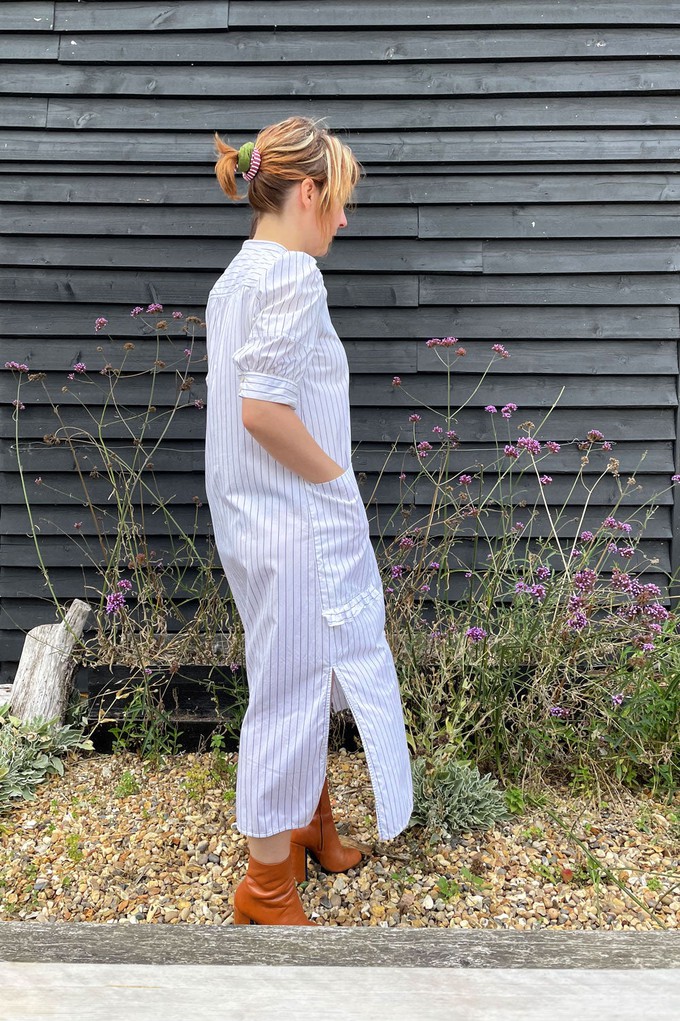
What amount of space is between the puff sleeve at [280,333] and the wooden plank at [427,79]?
74.7 inches

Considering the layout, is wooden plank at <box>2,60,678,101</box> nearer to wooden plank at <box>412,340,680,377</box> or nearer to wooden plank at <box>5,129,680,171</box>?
wooden plank at <box>5,129,680,171</box>

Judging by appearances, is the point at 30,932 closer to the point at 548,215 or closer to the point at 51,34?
the point at 548,215

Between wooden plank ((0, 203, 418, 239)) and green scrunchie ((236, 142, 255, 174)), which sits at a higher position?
wooden plank ((0, 203, 418, 239))

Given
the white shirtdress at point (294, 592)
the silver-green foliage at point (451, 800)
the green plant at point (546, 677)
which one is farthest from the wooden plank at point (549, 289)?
the silver-green foliage at point (451, 800)

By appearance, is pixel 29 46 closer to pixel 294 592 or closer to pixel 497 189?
pixel 497 189

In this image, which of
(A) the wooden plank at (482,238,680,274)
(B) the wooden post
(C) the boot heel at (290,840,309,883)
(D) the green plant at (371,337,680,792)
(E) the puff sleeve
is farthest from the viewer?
(A) the wooden plank at (482,238,680,274)

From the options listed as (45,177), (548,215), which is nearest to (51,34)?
(45,177)

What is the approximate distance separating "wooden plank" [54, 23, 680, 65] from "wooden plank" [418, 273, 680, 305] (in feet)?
2.71

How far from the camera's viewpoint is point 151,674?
2379 millimetres

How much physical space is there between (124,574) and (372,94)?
7.10 ft

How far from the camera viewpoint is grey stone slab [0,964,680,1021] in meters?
0.83

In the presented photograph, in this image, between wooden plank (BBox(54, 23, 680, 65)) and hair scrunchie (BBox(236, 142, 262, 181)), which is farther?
wooden plank (BBox(54, 23, 680, 65))

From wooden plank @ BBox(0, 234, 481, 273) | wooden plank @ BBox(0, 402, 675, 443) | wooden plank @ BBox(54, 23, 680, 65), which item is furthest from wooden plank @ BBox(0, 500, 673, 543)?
wooden plank @ BBox(54, 23, 680, 65)

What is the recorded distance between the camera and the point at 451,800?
6.61 ft
